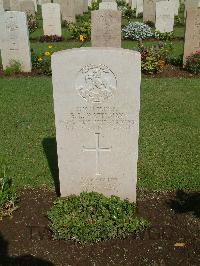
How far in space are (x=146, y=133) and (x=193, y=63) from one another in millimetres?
4892

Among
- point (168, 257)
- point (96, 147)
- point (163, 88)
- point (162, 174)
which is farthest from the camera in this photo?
point (163, 88)

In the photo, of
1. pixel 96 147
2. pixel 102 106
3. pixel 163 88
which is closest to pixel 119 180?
pixel 96 147

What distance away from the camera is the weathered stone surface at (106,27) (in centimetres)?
1134

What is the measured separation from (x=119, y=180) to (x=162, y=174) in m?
1.27

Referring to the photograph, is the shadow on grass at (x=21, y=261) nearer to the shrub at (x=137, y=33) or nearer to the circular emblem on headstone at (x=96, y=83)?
the circular emblem on headstone at (x=96, y=83)

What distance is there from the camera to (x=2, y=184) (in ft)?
14.6

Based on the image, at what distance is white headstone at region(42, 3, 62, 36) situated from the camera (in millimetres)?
16288

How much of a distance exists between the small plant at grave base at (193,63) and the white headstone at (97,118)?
7.31 m

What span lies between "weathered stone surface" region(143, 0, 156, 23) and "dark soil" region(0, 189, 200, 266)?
56.5ft

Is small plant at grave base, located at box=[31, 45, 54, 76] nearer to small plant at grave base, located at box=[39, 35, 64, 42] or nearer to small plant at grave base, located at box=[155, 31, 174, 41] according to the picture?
small plant at grave base, located at box=[39, 35, 64, 42]

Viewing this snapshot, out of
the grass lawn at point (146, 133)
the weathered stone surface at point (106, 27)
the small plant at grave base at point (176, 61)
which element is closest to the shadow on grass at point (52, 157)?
the grass lawn at point (146, 133)

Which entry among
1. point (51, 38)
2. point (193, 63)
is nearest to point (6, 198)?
point (193, 63)

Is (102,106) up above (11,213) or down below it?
above

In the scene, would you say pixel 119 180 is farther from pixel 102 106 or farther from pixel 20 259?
pixel 20 259
